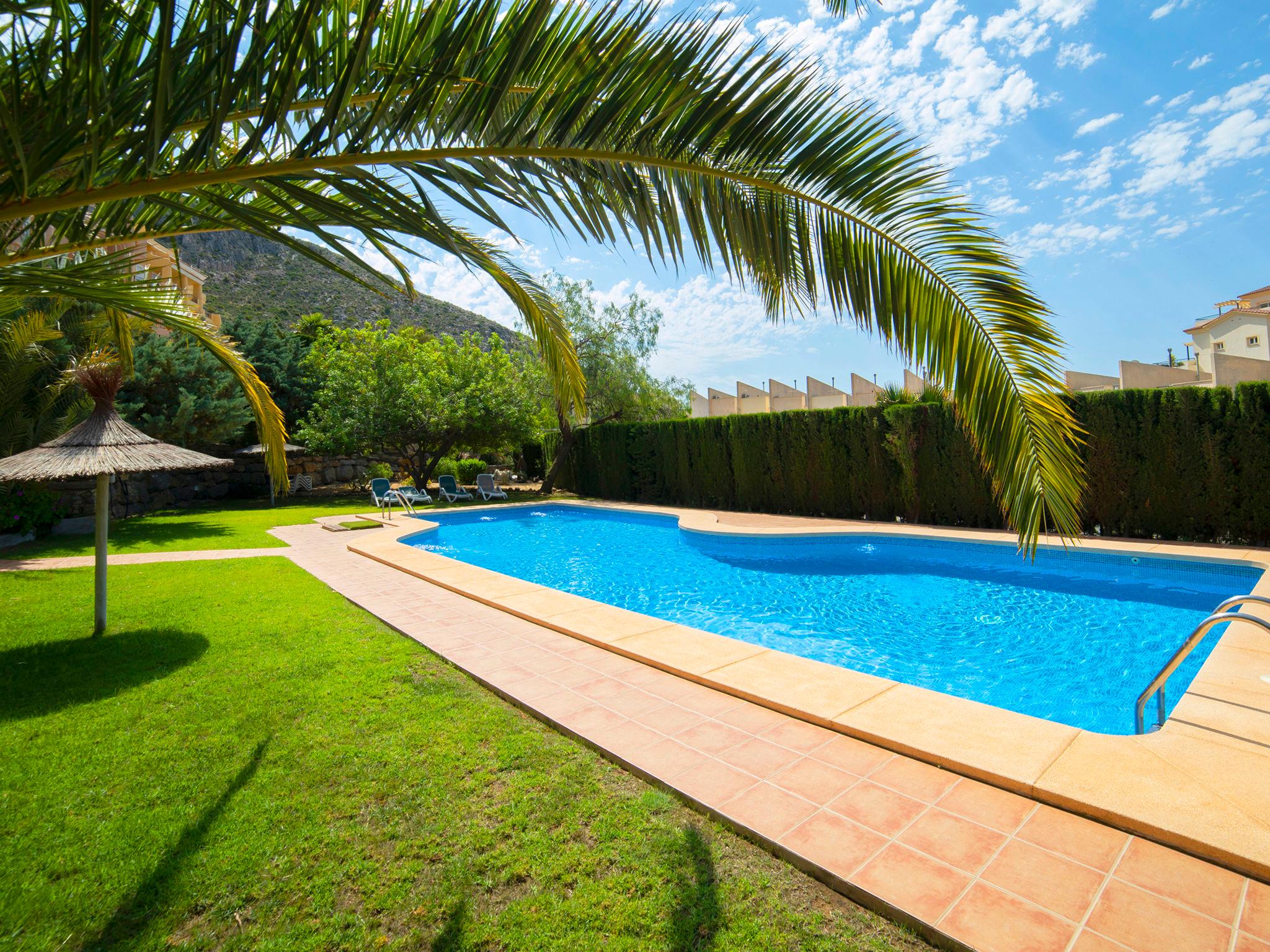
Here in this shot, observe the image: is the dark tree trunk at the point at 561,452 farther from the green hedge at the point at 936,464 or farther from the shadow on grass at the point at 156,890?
the shadow on grass at the point at 156,890

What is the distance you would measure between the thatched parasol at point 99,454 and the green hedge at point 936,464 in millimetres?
9075

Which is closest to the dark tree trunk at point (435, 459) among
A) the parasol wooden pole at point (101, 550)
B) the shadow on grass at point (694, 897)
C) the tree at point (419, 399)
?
the tree at point (419, 399)

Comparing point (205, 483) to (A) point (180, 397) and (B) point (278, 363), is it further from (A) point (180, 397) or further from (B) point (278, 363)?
(B) point (278, 363)

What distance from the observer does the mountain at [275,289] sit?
3936 cm

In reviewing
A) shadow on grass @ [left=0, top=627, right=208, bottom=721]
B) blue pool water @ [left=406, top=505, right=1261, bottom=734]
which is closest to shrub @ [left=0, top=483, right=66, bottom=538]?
blue pool water @ [left=406, top=505, right=1261, bottom=734]

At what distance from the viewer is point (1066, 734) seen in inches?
132

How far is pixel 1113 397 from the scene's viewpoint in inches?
386

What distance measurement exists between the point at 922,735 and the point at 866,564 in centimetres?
690

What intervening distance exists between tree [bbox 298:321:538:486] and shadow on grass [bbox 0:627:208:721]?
13627 millimetres

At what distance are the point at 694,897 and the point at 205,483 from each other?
2378 cm

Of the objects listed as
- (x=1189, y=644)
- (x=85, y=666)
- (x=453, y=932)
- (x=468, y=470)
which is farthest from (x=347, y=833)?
(x=468, y=470)

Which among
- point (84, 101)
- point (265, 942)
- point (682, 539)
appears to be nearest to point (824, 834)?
point (265, 942)

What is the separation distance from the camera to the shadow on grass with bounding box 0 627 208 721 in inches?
168

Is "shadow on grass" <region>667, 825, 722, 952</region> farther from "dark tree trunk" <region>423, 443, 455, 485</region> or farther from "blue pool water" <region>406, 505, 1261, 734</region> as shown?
"dark tree trunk" <region>423, 443, 455, 485</region>
